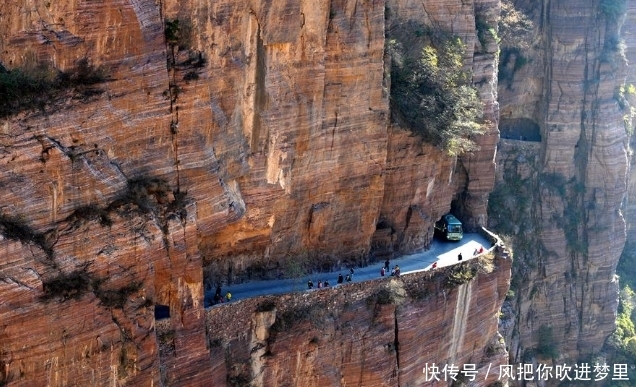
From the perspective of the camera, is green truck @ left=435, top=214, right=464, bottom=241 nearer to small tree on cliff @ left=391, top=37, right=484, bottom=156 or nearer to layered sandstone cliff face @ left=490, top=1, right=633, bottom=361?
small tree on cliff @ left=391, top=37, right=484, bottom=156

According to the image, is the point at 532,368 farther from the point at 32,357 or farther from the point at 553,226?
the point at 32,357

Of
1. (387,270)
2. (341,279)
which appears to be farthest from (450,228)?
(341,279)

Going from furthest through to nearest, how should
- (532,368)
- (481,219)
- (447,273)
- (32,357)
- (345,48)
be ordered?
(532,368), (481,219), (447,273), (345,48), (32,357)

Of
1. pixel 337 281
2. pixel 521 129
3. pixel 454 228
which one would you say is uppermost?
pixel 337 281

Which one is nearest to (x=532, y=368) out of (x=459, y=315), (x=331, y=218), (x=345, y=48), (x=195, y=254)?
(x=459, y=315)

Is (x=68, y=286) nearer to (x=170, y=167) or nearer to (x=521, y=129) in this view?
(x=170, y=167)
